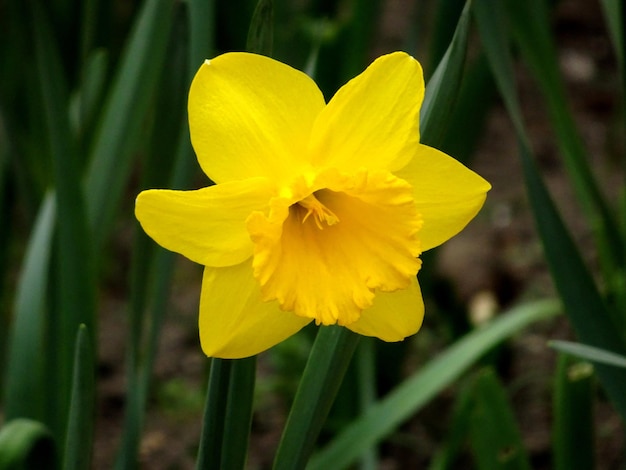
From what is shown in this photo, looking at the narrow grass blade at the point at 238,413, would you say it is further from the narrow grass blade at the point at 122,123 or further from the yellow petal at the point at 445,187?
the narrow grass blade at the point at 122,123

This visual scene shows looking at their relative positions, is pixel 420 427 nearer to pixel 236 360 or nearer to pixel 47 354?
pixel 47 354

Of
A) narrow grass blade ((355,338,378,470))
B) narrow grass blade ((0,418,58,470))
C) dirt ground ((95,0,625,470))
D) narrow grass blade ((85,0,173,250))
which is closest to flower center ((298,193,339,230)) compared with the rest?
narrow grass blade ((0,418,58,470))

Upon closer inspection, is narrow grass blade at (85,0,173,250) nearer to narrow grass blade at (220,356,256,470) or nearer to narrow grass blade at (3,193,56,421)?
narrow grass blade at (3,193,56,421)

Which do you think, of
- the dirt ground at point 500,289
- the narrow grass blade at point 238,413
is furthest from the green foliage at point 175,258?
the dirt ground at point 500,289

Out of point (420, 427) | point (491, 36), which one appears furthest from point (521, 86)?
point (491, 36)

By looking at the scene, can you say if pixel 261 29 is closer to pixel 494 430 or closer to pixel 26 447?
pixel 26 447

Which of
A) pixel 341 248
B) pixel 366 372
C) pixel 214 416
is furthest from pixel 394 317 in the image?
pixel 366 372
